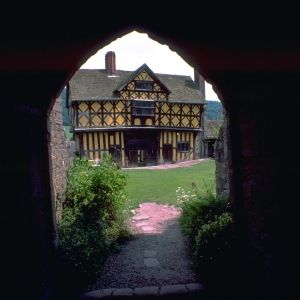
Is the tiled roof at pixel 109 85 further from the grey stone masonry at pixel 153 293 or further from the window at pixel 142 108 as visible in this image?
the grey stone masonry at pixel 153 293

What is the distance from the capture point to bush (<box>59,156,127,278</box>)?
13.6ft

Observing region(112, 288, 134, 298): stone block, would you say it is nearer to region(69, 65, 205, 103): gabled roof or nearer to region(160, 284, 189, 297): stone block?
region(160, 284, 189, 297): stone block

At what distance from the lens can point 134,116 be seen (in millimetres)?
20625

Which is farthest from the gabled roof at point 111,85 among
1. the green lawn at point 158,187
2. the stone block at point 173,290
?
the stone block at point 173,290

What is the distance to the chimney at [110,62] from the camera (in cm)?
2222

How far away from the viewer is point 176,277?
4410 millimetres

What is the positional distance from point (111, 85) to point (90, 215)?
16873mm

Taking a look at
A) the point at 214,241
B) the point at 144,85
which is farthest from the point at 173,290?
the point at 144,85

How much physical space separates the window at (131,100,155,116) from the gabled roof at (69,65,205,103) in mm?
1728

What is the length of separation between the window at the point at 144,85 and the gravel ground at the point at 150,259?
14.8 meters

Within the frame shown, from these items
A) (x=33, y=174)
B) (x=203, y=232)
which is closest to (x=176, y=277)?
(x=203, y=232)

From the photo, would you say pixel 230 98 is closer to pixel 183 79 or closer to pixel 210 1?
pixel 210 1

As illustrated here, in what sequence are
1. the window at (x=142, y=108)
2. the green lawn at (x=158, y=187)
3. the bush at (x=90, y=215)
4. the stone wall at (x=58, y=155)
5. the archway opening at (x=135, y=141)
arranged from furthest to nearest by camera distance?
the window at (x=142, y=108) < the archway opening at (x=135, y=141) < the green lawn at (x=158, y=187) < the stone wall at (x=58, y=155) < the bush at (x=90, y=215)

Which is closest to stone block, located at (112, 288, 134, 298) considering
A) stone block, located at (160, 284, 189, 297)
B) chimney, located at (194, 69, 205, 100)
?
stone block, located at (160, 284, 189, 297)
